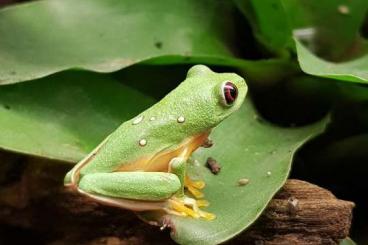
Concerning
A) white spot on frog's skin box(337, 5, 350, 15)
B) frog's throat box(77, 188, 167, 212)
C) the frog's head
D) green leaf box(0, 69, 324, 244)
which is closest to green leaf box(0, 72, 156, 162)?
green leaf box(0, 69, 324, 244)

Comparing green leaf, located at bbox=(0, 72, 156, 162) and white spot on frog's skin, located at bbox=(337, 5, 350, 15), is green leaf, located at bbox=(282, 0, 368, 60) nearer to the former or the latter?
white spot on frog's skin, located at bbox=(337, 5, 350, 15)

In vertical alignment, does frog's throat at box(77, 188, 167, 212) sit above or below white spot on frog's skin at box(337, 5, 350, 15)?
below

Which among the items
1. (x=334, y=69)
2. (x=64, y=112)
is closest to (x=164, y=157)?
(x=64, y=112)

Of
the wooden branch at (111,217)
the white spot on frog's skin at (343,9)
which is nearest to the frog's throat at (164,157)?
the wooden branch at (111,217)

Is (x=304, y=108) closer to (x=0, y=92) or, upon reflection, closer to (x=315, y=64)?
(x=315, y=64)

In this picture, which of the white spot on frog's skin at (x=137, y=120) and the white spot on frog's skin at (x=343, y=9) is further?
the white spot on frog's skin at (x=343, y=9)

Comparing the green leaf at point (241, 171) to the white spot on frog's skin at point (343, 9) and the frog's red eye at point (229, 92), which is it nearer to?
the frog's red eye at point (229, 92)
